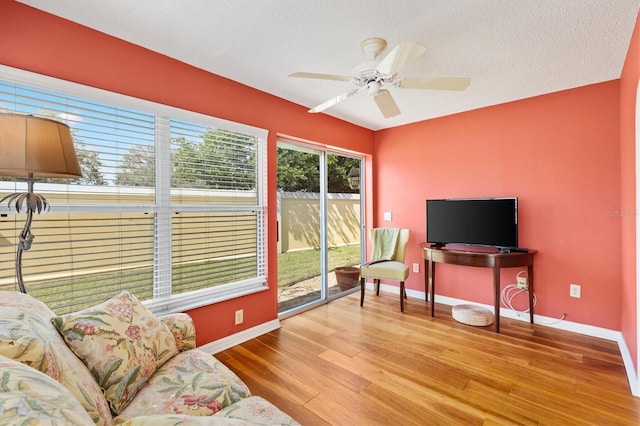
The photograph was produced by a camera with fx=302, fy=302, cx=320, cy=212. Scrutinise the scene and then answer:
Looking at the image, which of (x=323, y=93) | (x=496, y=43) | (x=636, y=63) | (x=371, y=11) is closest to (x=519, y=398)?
(x=636, y=63)

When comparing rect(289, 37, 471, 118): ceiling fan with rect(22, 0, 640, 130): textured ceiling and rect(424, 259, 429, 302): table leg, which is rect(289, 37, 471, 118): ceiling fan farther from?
rect(424, 259, 429, 302): table leg

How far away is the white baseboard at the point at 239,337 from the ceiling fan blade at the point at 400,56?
2.50 metres

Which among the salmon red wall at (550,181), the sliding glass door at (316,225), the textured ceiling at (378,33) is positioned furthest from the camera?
the sliding glass door at (316,225)

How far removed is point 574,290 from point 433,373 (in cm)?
189

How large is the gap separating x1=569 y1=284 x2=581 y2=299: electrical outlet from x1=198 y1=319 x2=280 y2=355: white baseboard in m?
2.99

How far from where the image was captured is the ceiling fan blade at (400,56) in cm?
160

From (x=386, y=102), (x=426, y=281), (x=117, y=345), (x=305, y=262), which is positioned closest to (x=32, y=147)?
(x=117, y=345)

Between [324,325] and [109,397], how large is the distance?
2265 millimetres

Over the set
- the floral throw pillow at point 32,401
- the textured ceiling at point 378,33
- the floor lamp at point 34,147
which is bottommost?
the floral throw pillow at point 32,401

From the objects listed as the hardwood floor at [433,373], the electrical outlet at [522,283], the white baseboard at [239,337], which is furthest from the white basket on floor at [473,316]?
Result: the white baseboard at [239,337]

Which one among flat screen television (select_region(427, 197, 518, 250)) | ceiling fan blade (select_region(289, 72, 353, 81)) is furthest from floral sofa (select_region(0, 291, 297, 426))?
flat screen television (select_region(427, 197, 518, 250))

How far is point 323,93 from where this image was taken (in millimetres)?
3137

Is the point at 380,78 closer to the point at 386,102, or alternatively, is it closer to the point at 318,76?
the point at 386,102

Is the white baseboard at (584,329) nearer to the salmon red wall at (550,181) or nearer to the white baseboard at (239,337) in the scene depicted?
the salmon red wall at (550,181)
